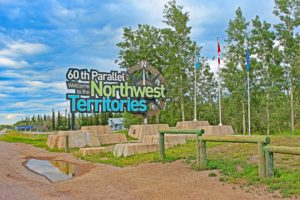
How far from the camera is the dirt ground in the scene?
6.38 m

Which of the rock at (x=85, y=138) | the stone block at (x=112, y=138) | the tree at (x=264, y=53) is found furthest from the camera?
the tree at (x=264, y=53)

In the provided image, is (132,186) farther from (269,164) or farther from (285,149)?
(285,149)

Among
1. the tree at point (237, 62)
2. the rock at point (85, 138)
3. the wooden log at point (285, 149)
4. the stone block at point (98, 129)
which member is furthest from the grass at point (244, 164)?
the tree at point (237, 62)

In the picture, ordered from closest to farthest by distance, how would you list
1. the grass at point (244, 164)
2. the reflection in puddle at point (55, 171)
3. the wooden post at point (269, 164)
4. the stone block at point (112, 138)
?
the grass at point (244, 164) < the wooden post at point (269, 164) < the reflection in puddle at point (55, 171) < the stone block at point (112, 138)

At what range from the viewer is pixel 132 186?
24.6 feet

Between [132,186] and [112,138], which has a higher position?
[112,138]

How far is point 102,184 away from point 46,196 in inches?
57.5

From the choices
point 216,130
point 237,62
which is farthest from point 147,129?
point 237,62

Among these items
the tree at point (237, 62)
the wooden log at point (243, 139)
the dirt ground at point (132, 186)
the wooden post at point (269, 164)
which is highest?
the tree at point (237, 62)

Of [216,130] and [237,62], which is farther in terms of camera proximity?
[237,62]

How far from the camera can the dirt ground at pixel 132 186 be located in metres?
6.38

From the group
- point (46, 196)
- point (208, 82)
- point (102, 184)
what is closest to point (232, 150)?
point (102, 184)

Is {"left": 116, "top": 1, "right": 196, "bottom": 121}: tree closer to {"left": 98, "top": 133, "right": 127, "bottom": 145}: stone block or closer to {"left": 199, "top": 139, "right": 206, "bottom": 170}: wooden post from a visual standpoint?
{"left": 98, "top": 133, "right": 127, "bottom": 145}: stone block

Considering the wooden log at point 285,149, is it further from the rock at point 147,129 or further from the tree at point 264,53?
the tree at point 264,53
